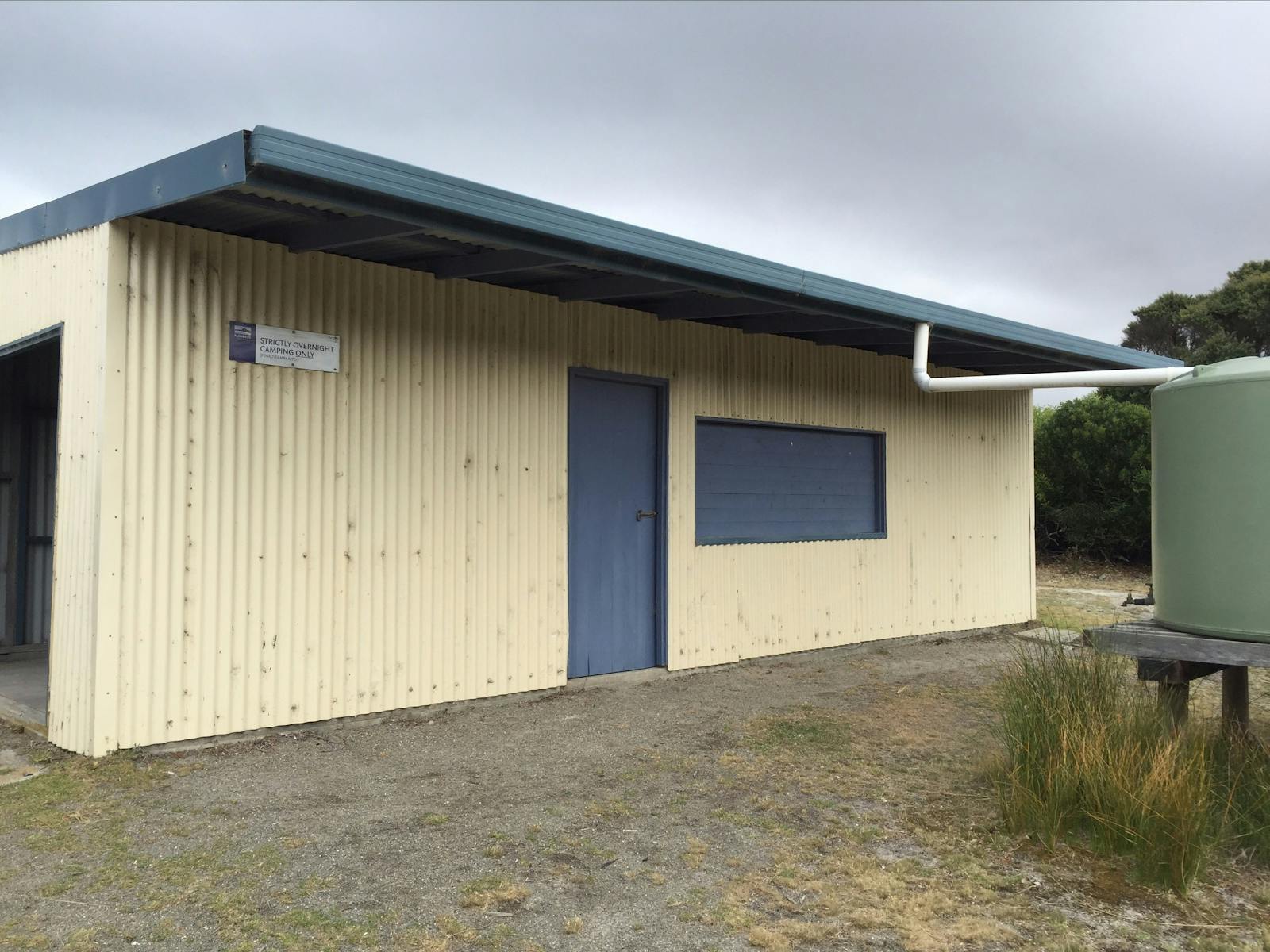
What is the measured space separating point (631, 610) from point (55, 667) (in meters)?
3.84

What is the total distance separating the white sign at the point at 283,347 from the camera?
18.7ft

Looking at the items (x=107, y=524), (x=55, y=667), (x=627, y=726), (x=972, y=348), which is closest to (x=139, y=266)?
(x=107, y=524)

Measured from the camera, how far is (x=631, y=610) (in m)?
7.89

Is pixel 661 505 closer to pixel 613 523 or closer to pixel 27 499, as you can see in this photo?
pixel 613 523

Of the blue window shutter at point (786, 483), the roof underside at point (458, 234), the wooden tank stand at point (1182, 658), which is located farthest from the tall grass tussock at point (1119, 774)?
the blue window shutter at point (786, 483)

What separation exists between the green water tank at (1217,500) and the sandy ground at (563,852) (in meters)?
1.14

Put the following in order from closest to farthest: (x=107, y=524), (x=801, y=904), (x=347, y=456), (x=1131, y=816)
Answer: (x=801, y=904), (x=1131, y=816), (x=107, y=524), (x=347, y=456)

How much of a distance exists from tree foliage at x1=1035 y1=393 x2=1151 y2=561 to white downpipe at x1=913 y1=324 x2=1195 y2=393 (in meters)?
10.7

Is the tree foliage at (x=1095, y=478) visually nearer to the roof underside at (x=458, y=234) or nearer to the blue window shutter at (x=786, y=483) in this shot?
the blue window shutter at (x=786, y=483)

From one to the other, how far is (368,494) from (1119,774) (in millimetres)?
4236

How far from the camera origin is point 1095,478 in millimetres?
18859

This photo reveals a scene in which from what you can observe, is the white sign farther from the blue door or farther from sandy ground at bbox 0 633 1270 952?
sandy ground at bbox 0 633 1270 952

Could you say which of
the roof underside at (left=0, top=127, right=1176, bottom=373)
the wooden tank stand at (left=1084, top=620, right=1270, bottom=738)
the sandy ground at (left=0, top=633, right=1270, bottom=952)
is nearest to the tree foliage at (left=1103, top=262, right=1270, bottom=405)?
the roof underside at (left=0, top=127, right=1176, bottom=373)

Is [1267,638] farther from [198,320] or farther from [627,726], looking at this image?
[198,320]
